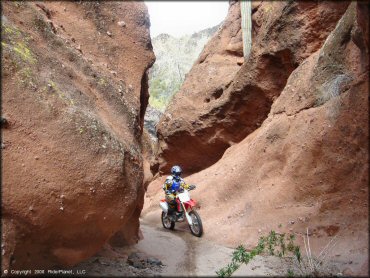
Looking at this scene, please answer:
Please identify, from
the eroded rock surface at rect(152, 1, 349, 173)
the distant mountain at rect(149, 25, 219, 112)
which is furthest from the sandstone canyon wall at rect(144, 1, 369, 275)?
the distant mountain at rect(149, 25, 219, 112)

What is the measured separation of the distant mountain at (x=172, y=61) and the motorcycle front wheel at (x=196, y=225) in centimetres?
3080

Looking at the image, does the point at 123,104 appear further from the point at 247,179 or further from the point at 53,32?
the point at 247,179

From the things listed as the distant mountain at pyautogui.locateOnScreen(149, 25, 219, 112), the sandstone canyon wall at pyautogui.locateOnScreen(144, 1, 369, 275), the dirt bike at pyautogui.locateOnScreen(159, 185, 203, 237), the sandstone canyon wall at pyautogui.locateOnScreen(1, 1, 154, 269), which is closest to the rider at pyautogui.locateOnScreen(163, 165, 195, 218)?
the dirt bike at pyautogui.locateOnScreen(159, 185, 203, 237)

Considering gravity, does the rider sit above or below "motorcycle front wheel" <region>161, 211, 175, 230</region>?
above

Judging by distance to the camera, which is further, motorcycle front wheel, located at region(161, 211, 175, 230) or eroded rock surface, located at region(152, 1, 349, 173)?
eroded rock surface, located at region(152, 1, 349, 173)

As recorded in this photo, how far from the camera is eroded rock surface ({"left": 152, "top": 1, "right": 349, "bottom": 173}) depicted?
9.72 meters

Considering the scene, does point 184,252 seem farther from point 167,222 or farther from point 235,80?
point 235,80

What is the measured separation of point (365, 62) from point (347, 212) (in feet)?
6.97

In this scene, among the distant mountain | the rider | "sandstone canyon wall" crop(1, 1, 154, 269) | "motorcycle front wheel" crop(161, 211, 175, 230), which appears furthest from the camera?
the distant mountain

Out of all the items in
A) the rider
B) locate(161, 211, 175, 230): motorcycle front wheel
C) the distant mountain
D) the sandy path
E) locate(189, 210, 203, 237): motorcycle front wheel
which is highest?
the distant mountain

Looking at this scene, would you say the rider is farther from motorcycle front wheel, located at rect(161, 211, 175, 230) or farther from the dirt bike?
motorcycle front wheel, located at rect(161, 211, 175, 230)

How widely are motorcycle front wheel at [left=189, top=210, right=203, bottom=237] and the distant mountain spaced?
101 feet

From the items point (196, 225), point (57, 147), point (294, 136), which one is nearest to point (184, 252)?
point (196, 225)

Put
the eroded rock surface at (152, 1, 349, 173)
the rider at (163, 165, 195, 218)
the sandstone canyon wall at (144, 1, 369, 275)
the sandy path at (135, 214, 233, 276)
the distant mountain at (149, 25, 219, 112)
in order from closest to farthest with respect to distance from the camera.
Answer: the sandy path at (135, 214, 233, 276) < the sandstone canyon wall at (144, 1, 369, 275) < the rider at (163, 165, 195, 218) < the eroded rock surface at (152, 1, 349, 173) < the distant mountain at (149, 25, 219, 112)
